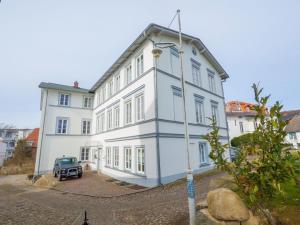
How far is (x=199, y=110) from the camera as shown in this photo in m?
17.1

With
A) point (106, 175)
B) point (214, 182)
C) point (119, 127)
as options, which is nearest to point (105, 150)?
point (106, 175)

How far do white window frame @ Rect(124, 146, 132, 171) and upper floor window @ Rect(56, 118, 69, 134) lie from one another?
40.2 ft

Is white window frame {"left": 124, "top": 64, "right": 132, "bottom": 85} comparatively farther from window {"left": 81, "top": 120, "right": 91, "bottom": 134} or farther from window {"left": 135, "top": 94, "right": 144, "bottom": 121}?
window {"left": 81, "top": 120, "right": 91, "bottom": 134}

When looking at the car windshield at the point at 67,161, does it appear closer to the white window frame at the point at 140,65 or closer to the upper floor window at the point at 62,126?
the upper floor window at the point at 62,126

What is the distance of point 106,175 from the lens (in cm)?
1866

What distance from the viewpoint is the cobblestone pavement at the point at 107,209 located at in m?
6.99

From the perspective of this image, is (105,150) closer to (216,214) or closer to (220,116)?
(220,116)

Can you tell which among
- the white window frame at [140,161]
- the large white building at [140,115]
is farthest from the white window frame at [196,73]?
the white window frame at [140,161]

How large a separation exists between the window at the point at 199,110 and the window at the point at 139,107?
18.8 ft

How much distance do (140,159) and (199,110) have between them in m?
7.71

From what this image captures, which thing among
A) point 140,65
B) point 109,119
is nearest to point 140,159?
point 140,65

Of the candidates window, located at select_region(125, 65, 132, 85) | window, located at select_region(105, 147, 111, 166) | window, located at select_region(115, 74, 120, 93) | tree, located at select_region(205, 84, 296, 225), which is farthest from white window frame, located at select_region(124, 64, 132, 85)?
tree, located at select_region(205, 84, 296, 225)

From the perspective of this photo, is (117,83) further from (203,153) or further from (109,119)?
(203,153)

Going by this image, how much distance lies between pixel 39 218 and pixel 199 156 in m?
12.2
